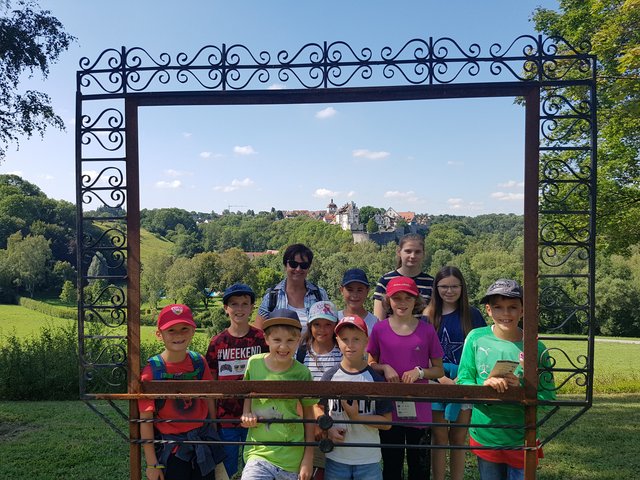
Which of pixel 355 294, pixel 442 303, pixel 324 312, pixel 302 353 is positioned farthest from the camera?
pixel 442 303

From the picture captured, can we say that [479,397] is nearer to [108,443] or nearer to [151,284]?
[108,443]

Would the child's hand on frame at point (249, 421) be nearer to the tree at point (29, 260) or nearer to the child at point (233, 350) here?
the child at point (233, 350)

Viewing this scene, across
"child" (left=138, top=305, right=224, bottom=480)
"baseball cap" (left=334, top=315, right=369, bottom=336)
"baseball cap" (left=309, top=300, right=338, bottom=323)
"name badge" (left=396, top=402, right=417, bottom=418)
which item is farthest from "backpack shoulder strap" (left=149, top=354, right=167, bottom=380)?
"name badge" (left=396, top=402, right=417, bottom=418)

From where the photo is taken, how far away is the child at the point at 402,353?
3240 mm

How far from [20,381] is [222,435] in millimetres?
8188

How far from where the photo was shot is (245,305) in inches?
140

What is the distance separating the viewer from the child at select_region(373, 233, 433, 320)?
3.86 m

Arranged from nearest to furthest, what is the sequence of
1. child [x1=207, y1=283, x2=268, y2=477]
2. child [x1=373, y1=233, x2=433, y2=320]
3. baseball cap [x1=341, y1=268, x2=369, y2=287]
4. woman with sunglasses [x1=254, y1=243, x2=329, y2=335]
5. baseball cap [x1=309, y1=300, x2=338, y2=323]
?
baseball cap [x1=309, y1=300, x2=338, y2=323] < child [x1=207, y1=283, x2=268, y2=477] < baseball cap [x1=341, y1=268, x2=369, y2=287] < woman with sunglasses [x1=254, y1=243, x2=329, y2=335] < child [x1=373, y1=233, x2=433, y2=320]

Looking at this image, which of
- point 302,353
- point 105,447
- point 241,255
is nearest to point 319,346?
point 302,353

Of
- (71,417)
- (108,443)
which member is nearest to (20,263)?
(71,417)

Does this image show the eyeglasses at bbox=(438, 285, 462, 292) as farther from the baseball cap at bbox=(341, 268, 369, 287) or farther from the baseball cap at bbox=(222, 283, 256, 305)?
the baseball cap at bbox=(222, 283, 256, 305)

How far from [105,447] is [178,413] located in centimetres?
347

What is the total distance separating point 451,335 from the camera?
3758 millimetres

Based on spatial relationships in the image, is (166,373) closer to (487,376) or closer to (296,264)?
(296,264)
